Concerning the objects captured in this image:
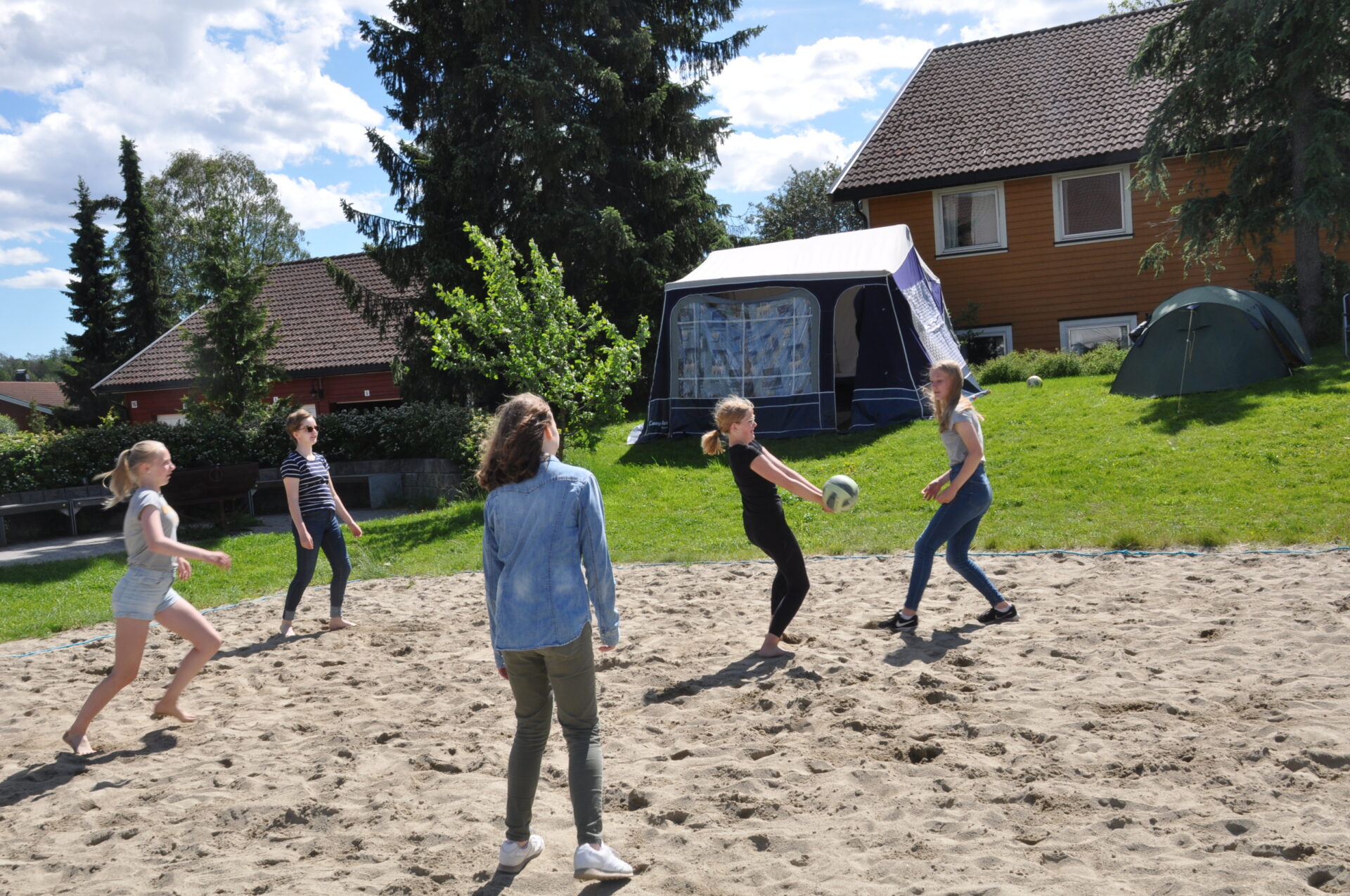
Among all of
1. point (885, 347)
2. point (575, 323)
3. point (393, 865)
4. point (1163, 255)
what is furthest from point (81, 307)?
point (393, 865)

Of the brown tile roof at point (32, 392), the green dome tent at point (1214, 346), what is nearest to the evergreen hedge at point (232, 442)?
the green dome tent at point (1214, 346)

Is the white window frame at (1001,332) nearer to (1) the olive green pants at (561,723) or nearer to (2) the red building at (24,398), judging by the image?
(1) the olive green pants at (561,723)

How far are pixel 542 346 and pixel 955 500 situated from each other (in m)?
8.36

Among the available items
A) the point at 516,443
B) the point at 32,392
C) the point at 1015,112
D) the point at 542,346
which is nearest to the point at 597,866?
the point at 516,443

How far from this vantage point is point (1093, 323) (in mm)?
20828

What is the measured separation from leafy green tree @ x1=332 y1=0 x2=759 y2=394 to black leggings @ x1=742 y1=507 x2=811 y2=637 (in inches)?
608

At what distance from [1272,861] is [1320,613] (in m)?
3.52

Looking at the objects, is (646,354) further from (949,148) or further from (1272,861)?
(1272,861)

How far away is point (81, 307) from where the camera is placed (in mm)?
36938

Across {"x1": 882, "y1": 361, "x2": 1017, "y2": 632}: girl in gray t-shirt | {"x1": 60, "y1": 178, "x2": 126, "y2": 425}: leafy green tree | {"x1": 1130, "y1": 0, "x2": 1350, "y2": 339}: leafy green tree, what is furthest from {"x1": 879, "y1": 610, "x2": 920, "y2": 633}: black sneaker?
{"x1": 60, "y1": 178, "x2": 126, "y2": 425}: leafy green tree

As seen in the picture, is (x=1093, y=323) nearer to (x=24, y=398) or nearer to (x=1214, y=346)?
(x=1214, y=346)

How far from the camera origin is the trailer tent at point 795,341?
51.2 feet

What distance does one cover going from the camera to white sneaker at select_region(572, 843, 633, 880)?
12.3 ft

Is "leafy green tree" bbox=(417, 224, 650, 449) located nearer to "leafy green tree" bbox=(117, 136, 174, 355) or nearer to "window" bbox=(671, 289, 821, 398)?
"window" bbox=(671, 289, 821, 398)
